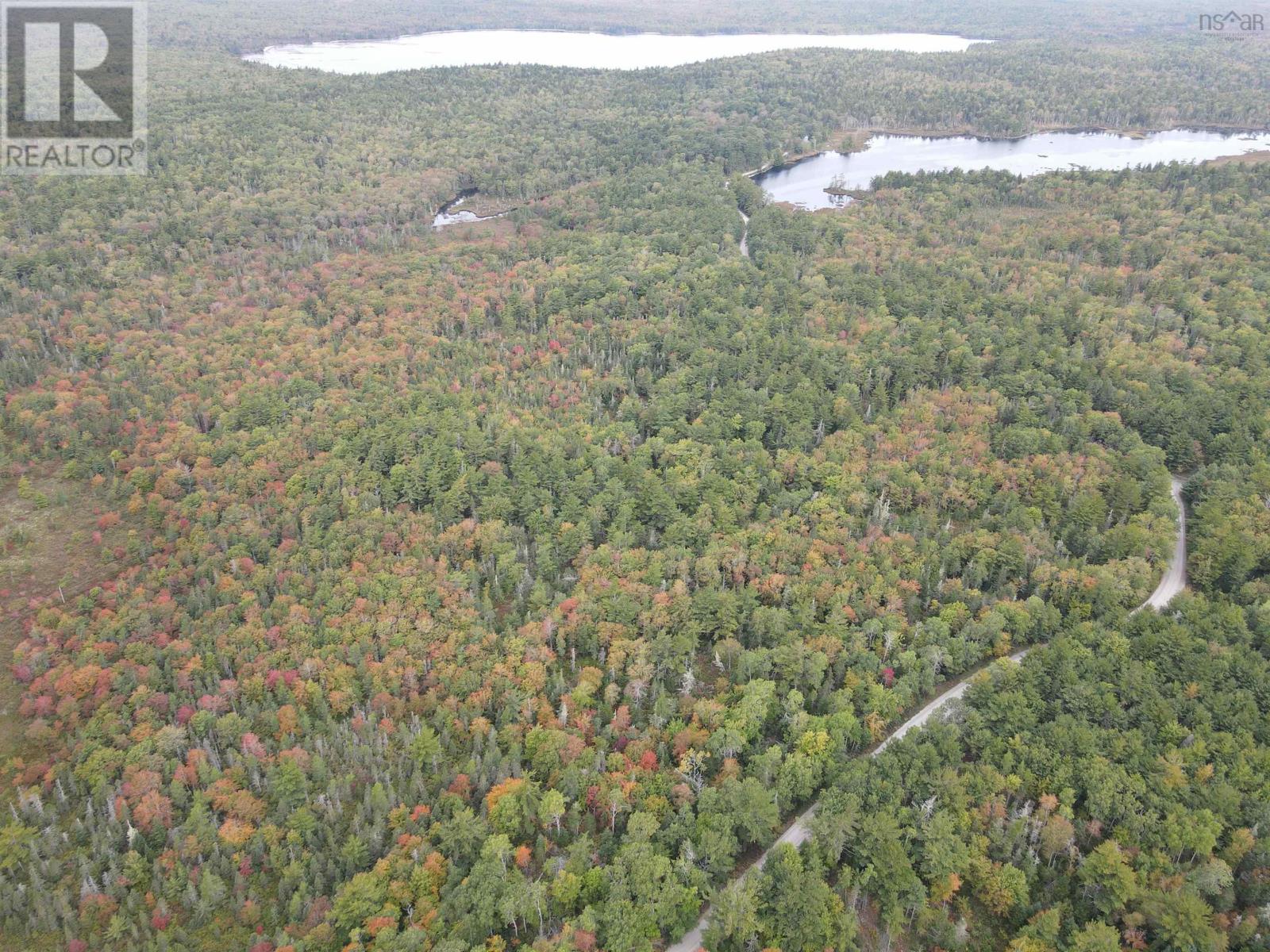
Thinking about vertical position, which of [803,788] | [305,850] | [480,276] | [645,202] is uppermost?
[645,202]

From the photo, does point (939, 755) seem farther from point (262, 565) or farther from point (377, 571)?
point (262, 565)

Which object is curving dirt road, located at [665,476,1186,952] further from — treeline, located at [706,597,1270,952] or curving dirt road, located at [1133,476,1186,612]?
treeline, located at [706,597,1270,952]

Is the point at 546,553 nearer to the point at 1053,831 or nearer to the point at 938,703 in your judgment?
the point at 938,703

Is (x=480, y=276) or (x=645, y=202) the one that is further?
(x=645, y=202)

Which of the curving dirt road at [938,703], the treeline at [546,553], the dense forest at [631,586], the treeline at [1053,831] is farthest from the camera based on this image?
the treeline at [546,553]

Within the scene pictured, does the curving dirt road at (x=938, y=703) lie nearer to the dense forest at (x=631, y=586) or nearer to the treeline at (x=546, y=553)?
the dense forest at (x=631, y=586)

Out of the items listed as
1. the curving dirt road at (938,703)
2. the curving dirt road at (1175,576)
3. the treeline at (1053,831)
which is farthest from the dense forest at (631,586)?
the curving dirt road at (1175,576)

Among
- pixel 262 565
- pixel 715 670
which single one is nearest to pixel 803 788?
pixel 715 670

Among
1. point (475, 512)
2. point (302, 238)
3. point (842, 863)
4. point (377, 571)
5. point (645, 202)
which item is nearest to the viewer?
point (842, 863)

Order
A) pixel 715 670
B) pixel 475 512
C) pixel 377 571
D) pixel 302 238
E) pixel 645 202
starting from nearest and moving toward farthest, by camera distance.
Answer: pixel 715 670 → pixel 377 571 → pixel 475 512 → pixel 302 238 → pixel 645 202
